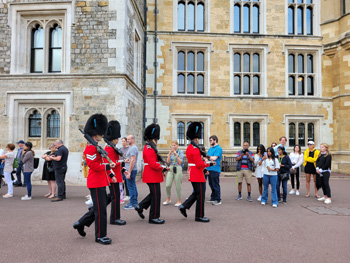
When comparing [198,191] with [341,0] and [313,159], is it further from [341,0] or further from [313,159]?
[341,0]

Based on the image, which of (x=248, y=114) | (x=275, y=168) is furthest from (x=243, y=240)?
(x=248, y=114)

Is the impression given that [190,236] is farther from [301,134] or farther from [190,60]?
[301,134]

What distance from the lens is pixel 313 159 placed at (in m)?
8.76

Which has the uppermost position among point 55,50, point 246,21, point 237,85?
point 246,21

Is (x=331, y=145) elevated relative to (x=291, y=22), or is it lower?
lower

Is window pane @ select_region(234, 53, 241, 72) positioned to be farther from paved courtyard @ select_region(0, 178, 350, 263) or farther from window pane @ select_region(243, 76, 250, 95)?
paved courtyard @ select_region(0, 178, 350, 263)

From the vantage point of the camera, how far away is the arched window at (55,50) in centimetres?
1137

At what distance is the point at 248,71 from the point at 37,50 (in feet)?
34.5

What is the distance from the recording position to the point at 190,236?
15.9ft

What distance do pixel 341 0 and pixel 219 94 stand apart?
326 inches

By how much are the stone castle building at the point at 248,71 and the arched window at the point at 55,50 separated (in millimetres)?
5058

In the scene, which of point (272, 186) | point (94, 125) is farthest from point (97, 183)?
point (272, 186)

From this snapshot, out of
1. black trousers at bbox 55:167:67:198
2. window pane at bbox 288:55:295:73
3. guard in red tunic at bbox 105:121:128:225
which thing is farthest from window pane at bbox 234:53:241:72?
guard in red tunic at bbox 105:121:128:225

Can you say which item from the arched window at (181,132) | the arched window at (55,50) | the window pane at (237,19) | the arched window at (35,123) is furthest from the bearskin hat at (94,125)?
the window pane at (237,19)
